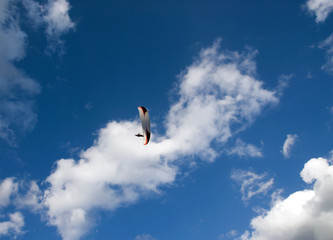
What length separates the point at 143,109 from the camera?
59.4 meters

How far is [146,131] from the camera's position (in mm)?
60656

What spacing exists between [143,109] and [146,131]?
5102mm
